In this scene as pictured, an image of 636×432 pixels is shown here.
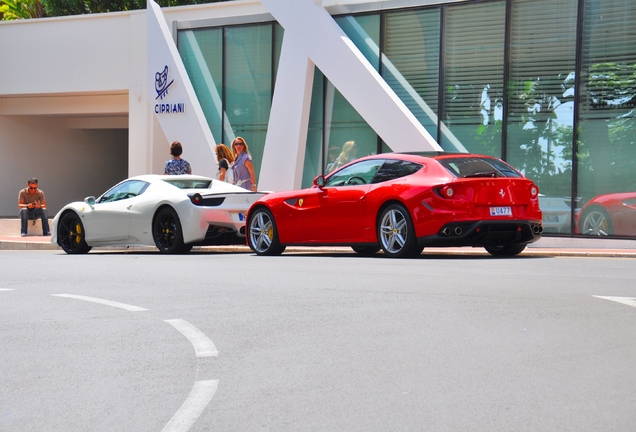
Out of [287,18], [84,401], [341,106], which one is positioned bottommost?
[84,401]

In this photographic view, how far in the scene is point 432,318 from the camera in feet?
25.3

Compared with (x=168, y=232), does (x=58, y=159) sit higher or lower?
higher

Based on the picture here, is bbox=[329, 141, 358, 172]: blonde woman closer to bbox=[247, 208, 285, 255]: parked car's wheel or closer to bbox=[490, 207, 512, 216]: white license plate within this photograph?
bbox=[247, 208, 285, 255]: parked car's wheel

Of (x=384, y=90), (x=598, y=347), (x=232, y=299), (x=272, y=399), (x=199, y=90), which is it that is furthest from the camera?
(x=199, y=90)

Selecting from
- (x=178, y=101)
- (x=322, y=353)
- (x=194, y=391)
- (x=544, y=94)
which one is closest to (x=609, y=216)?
(x=544, y=94)

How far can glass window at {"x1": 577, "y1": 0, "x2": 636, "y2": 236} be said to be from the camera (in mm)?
18719

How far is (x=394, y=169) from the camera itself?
14047 millimetres

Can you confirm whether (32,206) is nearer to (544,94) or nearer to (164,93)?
(164,93)

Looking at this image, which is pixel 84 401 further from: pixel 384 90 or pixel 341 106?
pixel 341 106

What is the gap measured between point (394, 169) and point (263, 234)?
248 centimetres

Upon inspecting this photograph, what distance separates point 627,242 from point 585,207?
1.30 meters

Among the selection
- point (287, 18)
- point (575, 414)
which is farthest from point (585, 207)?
point (575, 414)

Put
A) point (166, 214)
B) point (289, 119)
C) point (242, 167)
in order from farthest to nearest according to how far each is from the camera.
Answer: point (289, 119) < point (242, 167) < point (166, 214)

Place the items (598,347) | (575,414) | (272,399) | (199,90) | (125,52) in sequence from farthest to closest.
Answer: (125,52) → (199,90) → (598,347) → (272,399) → (575,414)
